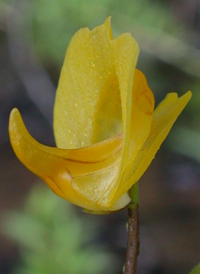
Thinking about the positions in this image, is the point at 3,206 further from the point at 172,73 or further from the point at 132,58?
the point at 132,58

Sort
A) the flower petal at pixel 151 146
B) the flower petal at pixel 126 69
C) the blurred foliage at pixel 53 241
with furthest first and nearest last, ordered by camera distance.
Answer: the blurred foliage at pixel 53 241
the flower petal at pixel 151 146
the flower petal at pixel 126 69

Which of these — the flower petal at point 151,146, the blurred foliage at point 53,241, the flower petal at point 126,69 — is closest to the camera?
the flower petal at point 126,69

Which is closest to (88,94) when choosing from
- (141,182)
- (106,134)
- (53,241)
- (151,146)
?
(106,134)

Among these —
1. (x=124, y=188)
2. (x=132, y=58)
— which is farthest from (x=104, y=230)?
(x=132, y=58)

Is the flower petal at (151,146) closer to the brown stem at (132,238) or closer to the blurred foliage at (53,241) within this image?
the brown stem at (132,238)

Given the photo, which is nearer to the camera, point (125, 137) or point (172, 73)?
point (125, 137)

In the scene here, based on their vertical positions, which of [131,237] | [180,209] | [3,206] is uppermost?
[131,237]

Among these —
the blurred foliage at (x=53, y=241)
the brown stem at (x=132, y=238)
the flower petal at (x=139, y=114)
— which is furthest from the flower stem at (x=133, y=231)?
the blurred foliage at (x=53, y=241)
